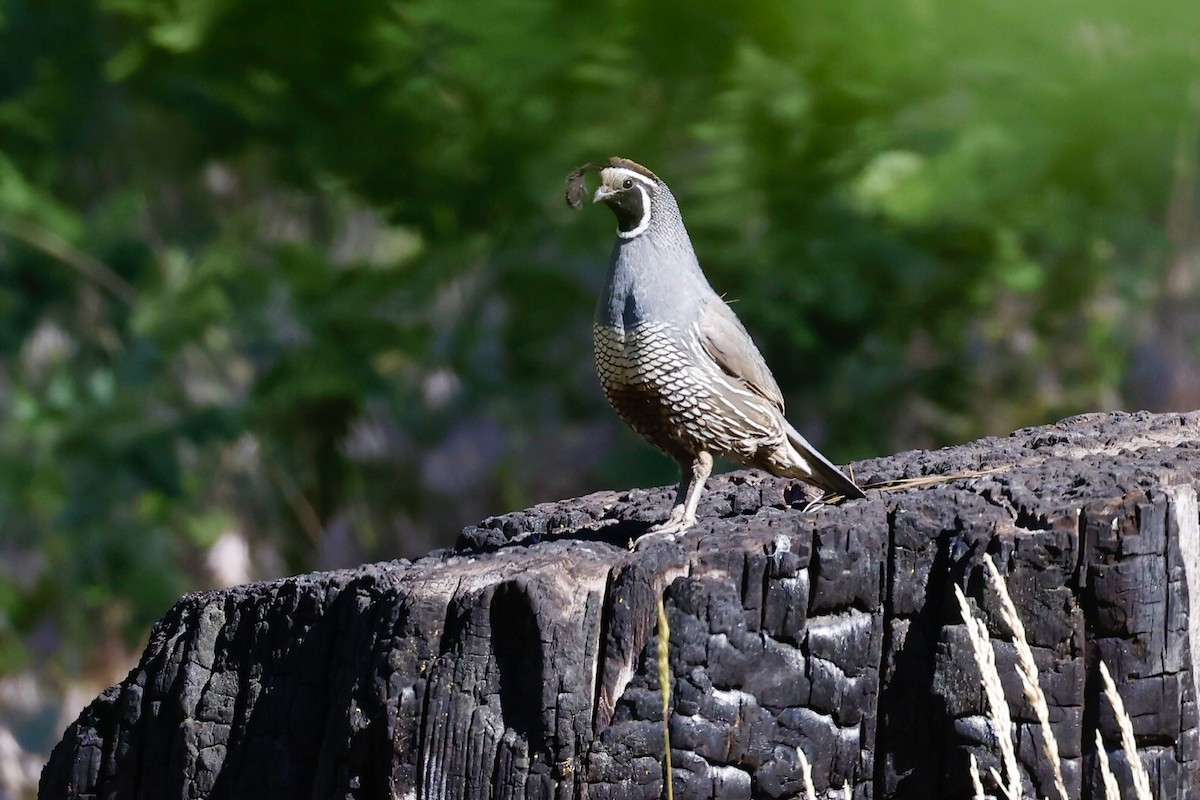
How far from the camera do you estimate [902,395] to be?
18.5ft

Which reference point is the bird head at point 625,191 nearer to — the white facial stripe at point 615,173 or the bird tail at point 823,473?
the white facial stripe at point 615,173

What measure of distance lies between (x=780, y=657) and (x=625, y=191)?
1020 millimetres

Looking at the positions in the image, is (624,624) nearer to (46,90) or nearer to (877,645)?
(877,645)

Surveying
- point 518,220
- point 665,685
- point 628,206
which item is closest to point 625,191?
point 628,206

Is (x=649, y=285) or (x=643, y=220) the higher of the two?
(x=643, y=220)

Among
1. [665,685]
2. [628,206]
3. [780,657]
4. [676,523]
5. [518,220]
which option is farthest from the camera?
[518,220]

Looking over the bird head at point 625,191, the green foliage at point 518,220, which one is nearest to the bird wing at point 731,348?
the bird head at point 625,191

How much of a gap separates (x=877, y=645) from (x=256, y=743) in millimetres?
1041

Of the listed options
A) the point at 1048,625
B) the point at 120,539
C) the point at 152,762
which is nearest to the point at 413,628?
the point at 152,762

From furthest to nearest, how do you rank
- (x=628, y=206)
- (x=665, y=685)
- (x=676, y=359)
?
(x=628, y=206), (x=676, y=359), (x=665, y=685)

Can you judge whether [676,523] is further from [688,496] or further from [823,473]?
[823,473]

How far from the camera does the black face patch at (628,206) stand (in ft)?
9.21

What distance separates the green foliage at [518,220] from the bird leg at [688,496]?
71.7 inches

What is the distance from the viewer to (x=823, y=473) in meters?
2.78
